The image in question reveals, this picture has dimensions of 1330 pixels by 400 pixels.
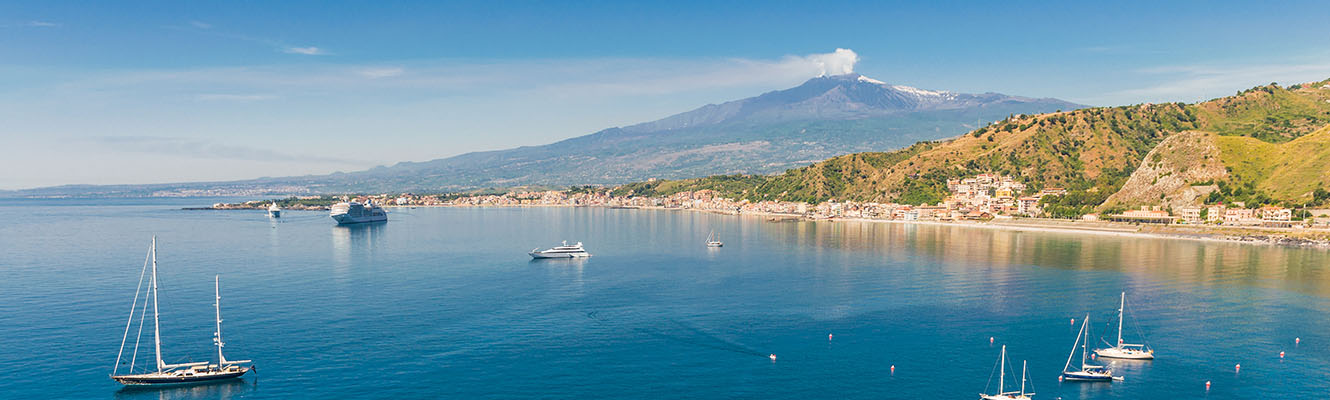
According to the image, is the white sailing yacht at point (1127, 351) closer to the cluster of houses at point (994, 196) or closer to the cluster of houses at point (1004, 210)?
the cluster of houses at point (1004, 210)

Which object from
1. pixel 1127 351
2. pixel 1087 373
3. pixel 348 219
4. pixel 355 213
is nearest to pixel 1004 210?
pixel 1127 351

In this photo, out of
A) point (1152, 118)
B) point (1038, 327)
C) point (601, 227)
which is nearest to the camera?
point (1038, 327)

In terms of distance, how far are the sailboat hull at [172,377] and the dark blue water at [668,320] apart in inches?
27.4

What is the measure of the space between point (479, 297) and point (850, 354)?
32258 mm

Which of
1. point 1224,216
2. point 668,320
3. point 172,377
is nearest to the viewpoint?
point 172,377

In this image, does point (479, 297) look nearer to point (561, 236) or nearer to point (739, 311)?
point (739, 311)

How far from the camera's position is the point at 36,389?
34.9 metres

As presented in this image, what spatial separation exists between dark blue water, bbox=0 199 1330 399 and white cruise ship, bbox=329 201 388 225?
6025 centimetres

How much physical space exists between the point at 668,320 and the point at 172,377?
1167 inches

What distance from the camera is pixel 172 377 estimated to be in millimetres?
36438

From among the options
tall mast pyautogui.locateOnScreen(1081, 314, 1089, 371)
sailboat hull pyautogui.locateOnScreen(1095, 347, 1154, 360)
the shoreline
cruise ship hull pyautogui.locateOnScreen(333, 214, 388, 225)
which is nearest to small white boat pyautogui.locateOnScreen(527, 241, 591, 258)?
tall mast pyautogui.locateOnScreen(1081, 314, 1089, 371)

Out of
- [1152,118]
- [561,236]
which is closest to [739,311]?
[561,236]

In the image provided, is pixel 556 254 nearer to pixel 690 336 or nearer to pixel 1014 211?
pixel 690 336

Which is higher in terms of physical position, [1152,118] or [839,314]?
[1152,118]
